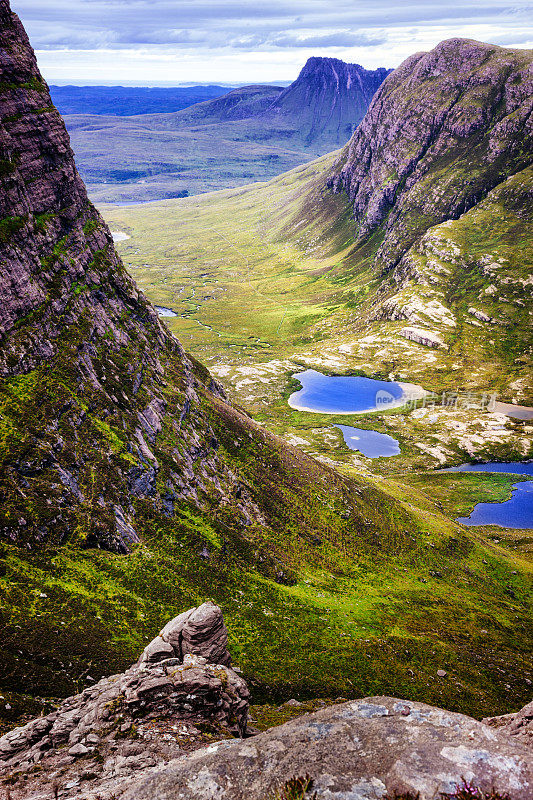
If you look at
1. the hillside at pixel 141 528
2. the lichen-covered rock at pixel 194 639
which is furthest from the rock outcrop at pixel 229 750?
the hillside at pixel 141 528

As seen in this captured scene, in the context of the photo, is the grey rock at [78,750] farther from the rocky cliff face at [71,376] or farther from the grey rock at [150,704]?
the rocky cliff face at [71,376]

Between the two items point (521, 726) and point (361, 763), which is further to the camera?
point (521, 726)

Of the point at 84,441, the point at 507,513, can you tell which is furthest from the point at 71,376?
the point at 507,513

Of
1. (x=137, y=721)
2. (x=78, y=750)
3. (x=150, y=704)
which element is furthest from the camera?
(x=150, y=704)

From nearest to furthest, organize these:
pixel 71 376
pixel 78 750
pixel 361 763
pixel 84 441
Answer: pixel 361 763, pixel 78 750, pixel 84 441, pixel 71 376

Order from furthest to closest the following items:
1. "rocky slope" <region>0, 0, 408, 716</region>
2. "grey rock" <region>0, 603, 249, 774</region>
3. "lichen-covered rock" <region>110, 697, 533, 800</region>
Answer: "rocky slope" <region>0, 0, 408, 716</region>, "grey rock" <region>0, 603, 249, 774</region>, "lichen-covered rock" <region>110, 697, 533, 800</region>

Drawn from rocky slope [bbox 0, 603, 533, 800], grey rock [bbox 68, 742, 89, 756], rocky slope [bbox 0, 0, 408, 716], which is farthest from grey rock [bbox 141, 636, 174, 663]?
grey rock [bbox 68, 742, 89, 756]

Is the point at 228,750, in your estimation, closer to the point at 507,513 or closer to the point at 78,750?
the point at 78,750

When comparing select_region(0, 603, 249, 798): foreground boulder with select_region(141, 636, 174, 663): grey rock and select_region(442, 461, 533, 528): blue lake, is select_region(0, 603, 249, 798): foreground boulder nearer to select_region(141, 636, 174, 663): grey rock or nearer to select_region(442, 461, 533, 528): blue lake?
select_region(141, 636, 174, 663): grey rock
